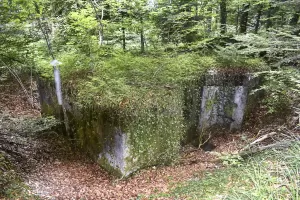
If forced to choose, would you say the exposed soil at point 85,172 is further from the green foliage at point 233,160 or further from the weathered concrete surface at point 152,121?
the green foliage at point 233,160

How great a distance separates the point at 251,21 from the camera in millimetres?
10742

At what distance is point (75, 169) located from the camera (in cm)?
646

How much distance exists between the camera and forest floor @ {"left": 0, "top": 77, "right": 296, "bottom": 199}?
5277 millimetres

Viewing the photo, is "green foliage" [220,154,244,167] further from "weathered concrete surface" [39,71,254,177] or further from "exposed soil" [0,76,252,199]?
"weathered concrete surface" [39,71,254,177]

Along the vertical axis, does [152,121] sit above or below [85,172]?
above

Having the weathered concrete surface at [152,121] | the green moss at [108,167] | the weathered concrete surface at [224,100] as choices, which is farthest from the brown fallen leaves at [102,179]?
the weathered concrete surface at [224,100]

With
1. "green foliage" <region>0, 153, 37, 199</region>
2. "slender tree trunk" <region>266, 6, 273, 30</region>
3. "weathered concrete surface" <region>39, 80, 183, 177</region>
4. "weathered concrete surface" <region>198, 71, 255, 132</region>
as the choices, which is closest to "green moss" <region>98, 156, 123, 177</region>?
"weathered concrete surface" <region>39, 80, 183, 177</region>

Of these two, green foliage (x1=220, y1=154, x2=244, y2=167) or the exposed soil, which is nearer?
green foliage (x1=220, y1=154, x2=244, y2=167)

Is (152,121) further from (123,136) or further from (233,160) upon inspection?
(233,160)

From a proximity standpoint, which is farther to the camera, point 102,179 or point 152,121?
point 152,121

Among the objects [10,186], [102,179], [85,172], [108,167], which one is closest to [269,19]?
[108,167]

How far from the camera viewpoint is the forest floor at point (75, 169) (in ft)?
17.3

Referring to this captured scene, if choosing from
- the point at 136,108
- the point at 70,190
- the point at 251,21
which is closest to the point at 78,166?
the point at 70,190

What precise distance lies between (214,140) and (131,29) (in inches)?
171
